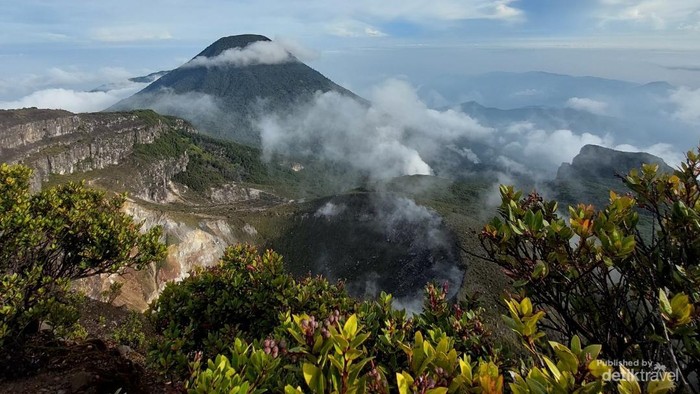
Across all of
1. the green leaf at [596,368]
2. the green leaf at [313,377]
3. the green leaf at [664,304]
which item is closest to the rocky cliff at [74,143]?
the green leaf at [313,377]

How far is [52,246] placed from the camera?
36.8 ft

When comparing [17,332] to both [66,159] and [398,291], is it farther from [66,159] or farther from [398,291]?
[66,159]

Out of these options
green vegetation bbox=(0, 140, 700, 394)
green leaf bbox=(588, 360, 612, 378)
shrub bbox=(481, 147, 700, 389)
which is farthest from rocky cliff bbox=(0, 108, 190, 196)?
green leaf bbox=(588, 360, 612, 378)

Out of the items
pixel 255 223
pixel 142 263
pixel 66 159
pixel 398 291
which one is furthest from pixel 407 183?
pixel 142 263

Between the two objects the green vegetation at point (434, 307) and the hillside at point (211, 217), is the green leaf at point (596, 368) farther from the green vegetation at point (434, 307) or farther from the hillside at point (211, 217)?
the hillside at point (211, 217)

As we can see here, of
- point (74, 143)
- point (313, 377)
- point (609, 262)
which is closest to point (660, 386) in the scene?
point (609, 262)

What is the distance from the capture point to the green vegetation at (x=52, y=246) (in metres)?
9.47

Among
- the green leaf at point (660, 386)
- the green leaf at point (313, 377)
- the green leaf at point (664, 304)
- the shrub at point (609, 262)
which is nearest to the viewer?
the green leaf at point (660, 386)

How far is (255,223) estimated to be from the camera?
115062 millimetres

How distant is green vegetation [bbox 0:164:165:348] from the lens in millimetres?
9469

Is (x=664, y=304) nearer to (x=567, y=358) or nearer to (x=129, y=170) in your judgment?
(x=567, y=358)

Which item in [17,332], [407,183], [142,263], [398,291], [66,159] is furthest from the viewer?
[407,183]

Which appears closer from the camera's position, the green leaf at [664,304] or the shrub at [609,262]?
the green leaf at [664,304]

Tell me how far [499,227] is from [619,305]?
5.88 ft
